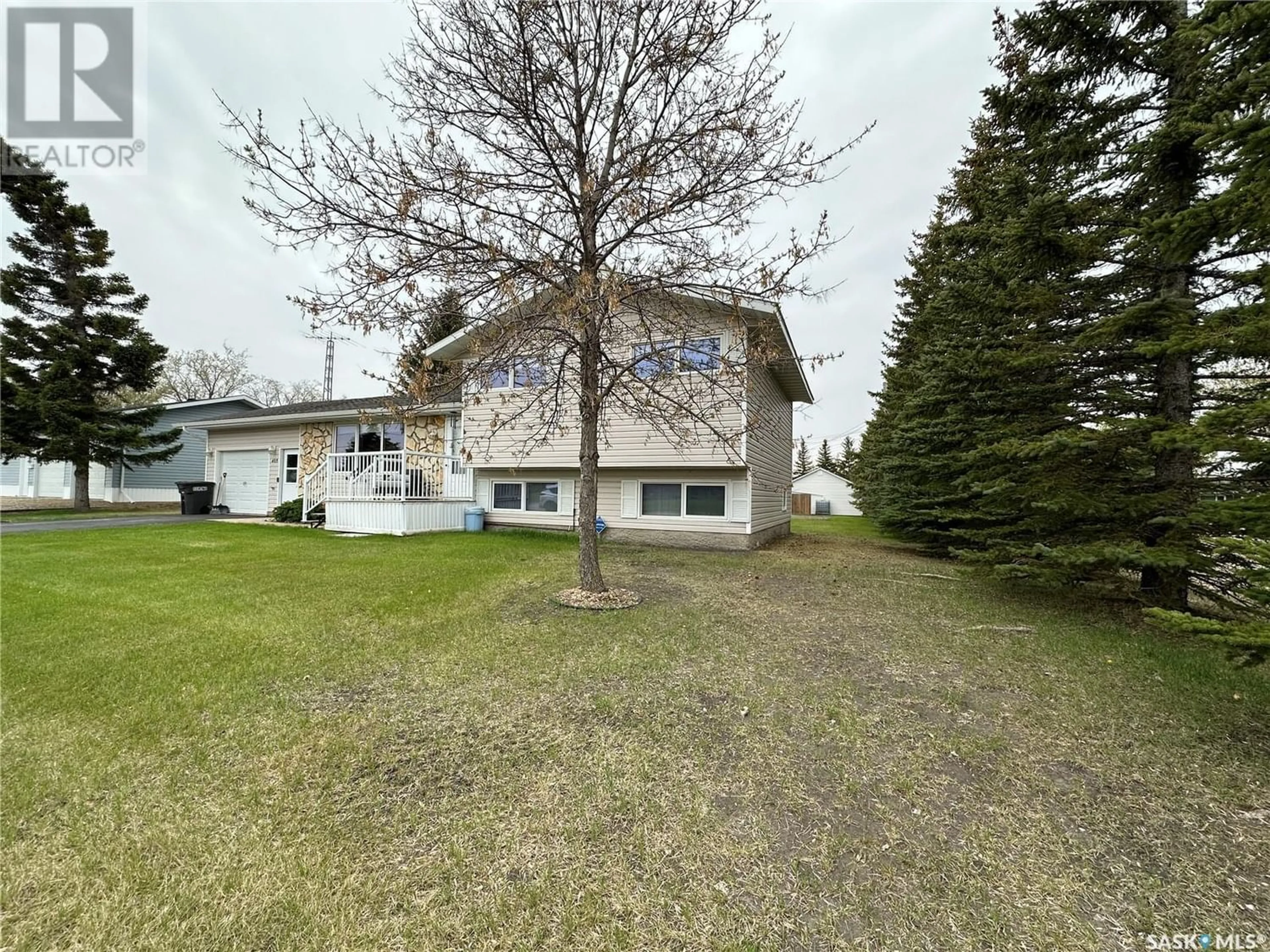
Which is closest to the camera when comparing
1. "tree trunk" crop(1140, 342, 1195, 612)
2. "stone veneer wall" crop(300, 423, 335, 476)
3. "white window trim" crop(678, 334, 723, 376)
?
"tree trunk" crop(1140, 342, 1195, 612)

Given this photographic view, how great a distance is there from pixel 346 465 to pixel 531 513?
4.84 meters

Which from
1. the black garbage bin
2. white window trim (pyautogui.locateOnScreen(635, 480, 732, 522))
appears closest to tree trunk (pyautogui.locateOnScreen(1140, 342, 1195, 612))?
white window trim (pyautogui.locateOnScreen(635, 480, 732, 522))

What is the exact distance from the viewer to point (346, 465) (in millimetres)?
12789

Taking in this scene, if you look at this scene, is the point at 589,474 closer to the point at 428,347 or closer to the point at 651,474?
the point at 428,347

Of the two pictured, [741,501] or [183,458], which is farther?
[183,458]

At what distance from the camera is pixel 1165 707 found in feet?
11.8

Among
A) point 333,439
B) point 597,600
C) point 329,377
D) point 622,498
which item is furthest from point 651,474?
point 329,377

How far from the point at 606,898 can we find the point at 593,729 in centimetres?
127

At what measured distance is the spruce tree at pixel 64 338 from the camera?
50.0 feet

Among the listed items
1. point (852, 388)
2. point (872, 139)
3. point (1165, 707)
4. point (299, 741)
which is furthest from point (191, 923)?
point (852, 388)

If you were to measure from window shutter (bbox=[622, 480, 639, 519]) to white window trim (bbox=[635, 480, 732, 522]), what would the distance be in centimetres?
2

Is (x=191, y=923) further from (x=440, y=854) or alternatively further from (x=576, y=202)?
(x=576, y=202)

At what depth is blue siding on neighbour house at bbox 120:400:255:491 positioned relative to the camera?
782 inches

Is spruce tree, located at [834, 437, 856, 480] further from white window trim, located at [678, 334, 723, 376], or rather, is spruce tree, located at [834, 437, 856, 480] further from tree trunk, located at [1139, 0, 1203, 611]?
white window trim, located at [678, 334, 723, 376]
